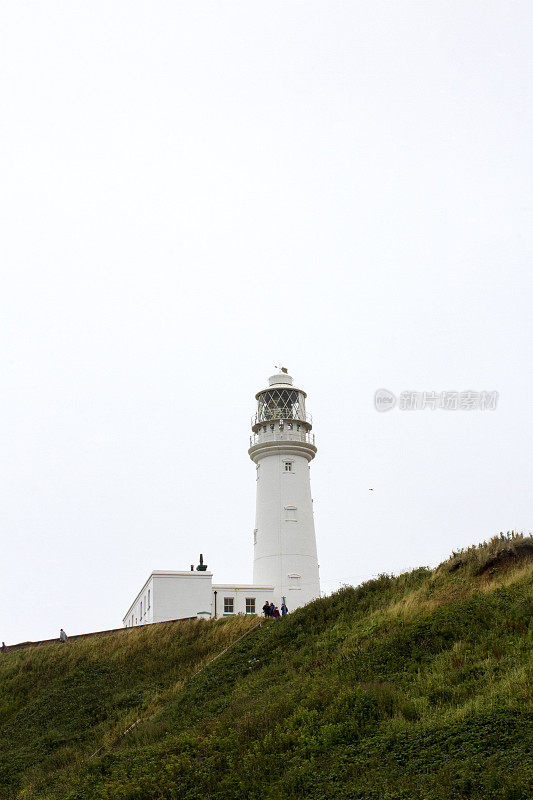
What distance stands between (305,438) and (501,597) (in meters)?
24.5

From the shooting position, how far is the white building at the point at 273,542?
36.8 metres

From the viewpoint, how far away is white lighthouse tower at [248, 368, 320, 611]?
39.2m

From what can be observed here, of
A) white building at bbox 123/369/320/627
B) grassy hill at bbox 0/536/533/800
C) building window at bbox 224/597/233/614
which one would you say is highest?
white building at bbox 123/369/320/627

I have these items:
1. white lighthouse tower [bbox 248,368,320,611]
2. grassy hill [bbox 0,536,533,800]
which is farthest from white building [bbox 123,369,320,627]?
grassy hill [bbox 0,536,533,800]

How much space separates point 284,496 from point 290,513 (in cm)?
97

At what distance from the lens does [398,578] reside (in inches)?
1009

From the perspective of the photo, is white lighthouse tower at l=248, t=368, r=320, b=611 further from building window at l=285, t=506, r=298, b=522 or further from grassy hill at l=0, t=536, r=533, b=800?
grassy hill at l=0, t=536, r=533, b=800

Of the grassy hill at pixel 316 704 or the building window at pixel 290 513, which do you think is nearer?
the grassy hill at pixel 316 704

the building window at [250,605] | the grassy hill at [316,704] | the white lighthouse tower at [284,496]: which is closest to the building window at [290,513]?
the white lighthouse tower at [284,496]

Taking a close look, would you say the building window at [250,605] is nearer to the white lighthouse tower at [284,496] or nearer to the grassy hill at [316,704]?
the white lighthouse tower at [284,496]

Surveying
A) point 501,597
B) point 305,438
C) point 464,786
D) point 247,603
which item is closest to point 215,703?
point 501,597

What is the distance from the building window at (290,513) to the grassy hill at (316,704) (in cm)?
1152

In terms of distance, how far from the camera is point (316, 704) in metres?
15.3

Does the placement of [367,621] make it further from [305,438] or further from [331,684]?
[305,438]
